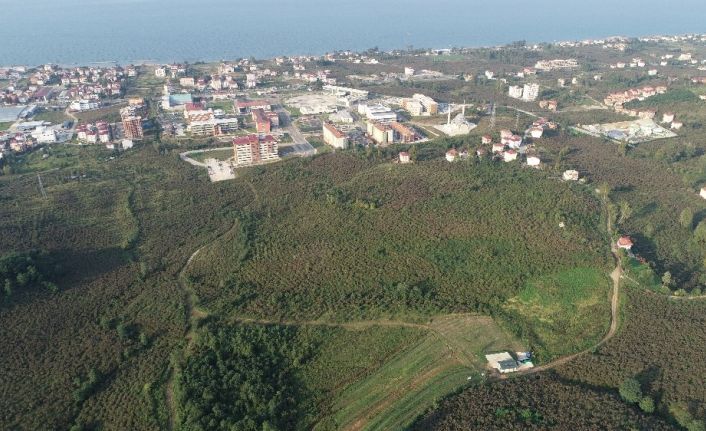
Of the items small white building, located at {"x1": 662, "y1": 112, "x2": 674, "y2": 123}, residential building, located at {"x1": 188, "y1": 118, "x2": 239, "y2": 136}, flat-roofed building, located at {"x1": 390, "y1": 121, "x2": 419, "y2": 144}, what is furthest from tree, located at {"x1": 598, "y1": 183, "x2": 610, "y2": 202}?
residential building, located at {"x1": 188, "y1": 118, "x2": 239, "y2": 136}

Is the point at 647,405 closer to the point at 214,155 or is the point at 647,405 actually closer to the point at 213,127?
the point at 214,155

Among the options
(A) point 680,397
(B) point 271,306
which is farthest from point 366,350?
(A) point 680,397

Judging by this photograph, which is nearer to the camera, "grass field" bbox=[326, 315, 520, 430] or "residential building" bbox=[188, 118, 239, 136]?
"grass field" bbox=[326, 315, 520, 430]

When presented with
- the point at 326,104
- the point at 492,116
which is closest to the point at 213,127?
the point at 326,104

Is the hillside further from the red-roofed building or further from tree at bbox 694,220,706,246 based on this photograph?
the red-roofed building

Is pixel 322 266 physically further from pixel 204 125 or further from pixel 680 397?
pixel 204 125

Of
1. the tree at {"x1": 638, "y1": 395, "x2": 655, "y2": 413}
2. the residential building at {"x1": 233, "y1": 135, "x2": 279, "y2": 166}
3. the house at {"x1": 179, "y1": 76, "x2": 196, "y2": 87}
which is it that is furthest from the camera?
the house at {"x1": 179, "y1": 76, "x2": 196, "y2": 87}
